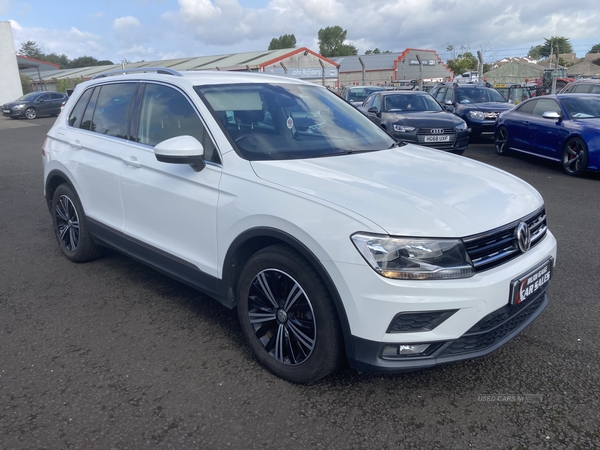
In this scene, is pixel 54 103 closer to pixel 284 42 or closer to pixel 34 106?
pixel 34 106

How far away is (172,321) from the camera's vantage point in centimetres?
405

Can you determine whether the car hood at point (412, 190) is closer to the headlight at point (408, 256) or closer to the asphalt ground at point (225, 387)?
the headlight at point (408, 256)

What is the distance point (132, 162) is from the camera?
13.5 ft

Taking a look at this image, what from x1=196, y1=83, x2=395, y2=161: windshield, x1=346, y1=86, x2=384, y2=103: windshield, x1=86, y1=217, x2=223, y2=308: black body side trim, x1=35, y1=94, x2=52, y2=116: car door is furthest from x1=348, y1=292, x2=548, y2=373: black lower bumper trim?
x1=35, y1=94, x2=52, y2=116: car door

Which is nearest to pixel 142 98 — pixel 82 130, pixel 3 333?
pixel 82 130

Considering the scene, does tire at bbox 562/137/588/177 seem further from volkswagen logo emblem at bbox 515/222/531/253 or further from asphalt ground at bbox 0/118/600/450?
volkswagen logo emblem at bbox 515/222/531/253

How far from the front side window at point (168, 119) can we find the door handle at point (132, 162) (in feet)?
0.51

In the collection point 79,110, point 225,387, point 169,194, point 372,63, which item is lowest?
point 225,387

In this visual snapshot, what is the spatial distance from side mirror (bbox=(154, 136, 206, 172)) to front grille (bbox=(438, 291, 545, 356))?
188 centimetres

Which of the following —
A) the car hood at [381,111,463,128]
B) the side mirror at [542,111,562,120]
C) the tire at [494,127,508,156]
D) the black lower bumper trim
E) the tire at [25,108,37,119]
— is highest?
the side mirror at [542,111,562,120]

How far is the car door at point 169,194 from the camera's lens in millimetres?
3514

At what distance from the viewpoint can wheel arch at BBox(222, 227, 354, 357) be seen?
2791 millimetres

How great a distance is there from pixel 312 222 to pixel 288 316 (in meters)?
0.61

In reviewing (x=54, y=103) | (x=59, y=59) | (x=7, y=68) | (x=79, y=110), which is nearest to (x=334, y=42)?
(x=59, y=59)
